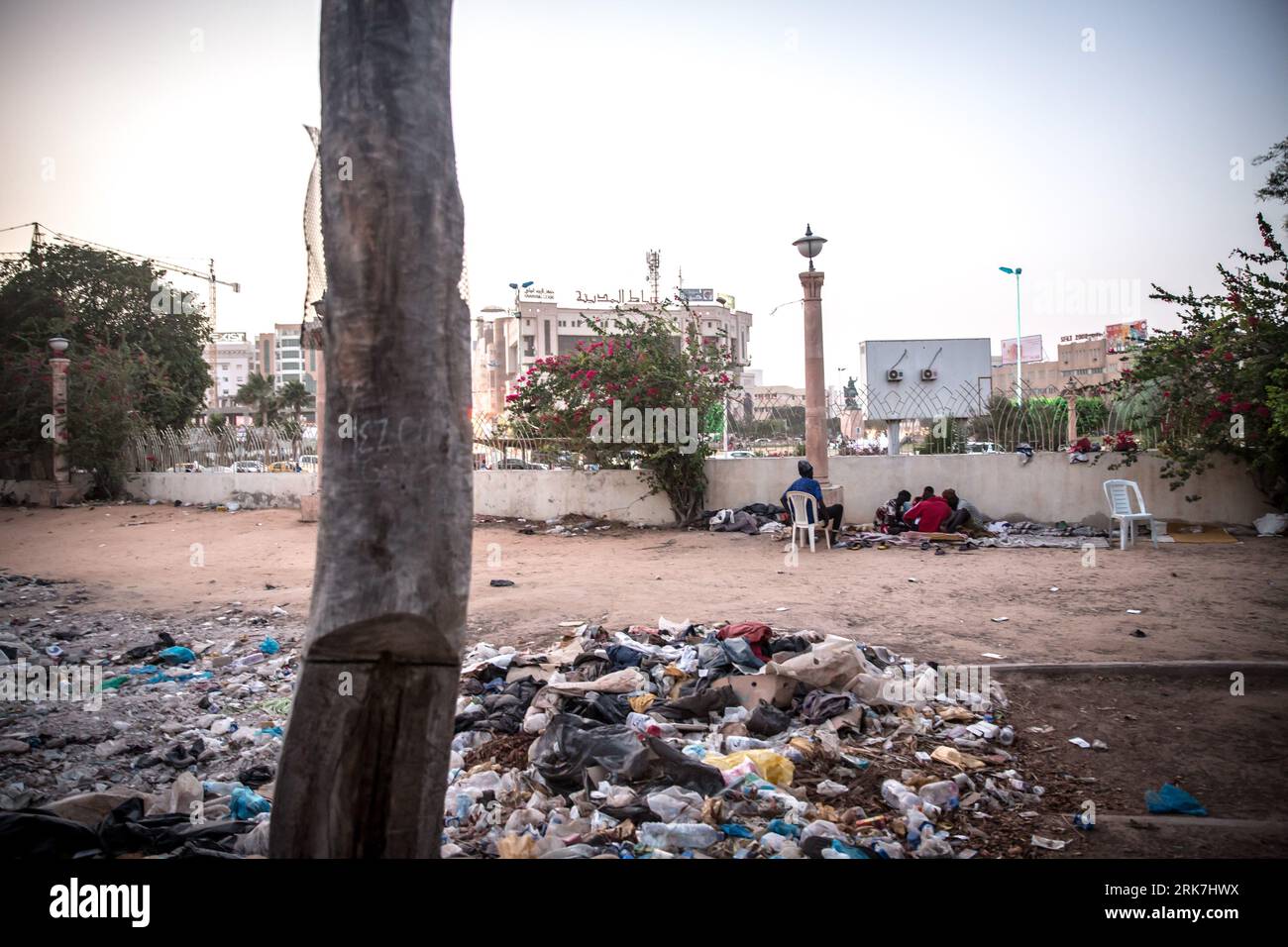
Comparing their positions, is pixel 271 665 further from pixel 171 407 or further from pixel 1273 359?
pixel 171 407

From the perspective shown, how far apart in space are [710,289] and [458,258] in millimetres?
77876

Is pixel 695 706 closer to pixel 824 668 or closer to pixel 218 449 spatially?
pixel 824 668

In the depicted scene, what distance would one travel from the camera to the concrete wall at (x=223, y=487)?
59.7ft

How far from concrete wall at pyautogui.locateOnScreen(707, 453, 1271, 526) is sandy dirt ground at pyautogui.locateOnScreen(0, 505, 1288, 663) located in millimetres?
1360

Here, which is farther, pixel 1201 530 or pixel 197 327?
pixel 197 327

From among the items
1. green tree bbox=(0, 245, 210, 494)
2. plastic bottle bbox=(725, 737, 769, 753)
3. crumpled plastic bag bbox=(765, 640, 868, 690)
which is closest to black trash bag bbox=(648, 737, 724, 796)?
plastic bottle bbox=(725, 737, 769, 753)

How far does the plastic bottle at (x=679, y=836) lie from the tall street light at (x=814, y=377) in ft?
32.5

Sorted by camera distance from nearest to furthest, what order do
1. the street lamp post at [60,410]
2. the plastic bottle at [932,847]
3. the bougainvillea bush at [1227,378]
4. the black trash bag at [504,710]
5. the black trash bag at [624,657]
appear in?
the plastic bottle at [932,847], the black trash bag at [504,710], the black trash bag at [624,657], the bougainvillea bush at [1227,378], the street lamp post at [60,410]

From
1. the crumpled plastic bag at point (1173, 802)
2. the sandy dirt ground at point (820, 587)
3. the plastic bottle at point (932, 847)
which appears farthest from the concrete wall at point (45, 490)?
the crumpled plastic bag at point (1173, 802)

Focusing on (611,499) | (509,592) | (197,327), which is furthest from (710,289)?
(509,592)

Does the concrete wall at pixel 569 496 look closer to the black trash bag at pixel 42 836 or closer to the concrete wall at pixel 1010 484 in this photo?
the concrete wall at pixel 1010 484

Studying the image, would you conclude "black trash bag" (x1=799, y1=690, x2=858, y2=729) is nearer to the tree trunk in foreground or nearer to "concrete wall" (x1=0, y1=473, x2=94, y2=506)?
the tree trunk in foreground

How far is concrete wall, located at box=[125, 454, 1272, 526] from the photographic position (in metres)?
12.3
